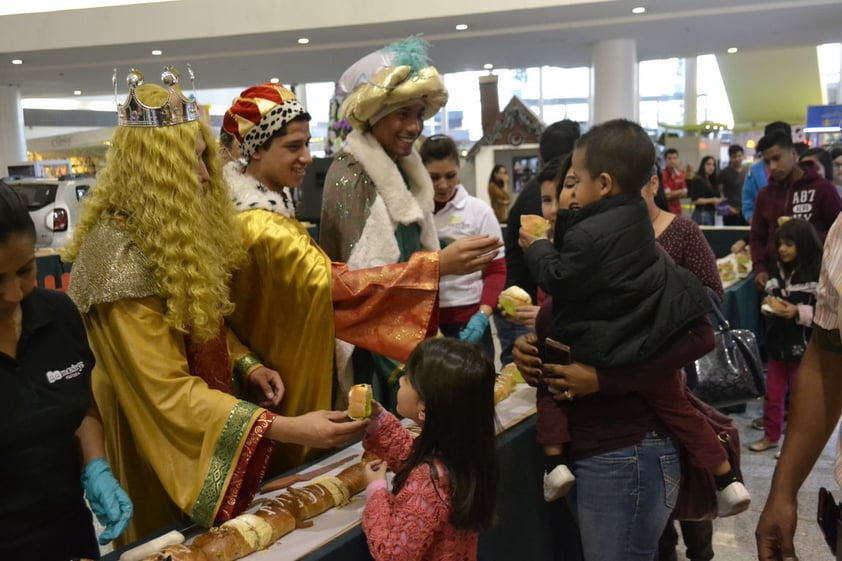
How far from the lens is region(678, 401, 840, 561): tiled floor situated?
316 cm

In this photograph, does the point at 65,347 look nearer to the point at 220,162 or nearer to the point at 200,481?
A: the point at 200,481

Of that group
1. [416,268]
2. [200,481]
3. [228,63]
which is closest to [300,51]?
[228,63]

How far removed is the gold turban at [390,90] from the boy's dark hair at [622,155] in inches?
32.3

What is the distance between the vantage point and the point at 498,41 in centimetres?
1009

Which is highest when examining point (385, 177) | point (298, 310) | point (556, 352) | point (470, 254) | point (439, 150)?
point (439, 150)

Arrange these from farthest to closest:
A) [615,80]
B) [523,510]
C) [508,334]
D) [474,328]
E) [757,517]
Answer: [615,80] < [508,334] < [757,517] < [474,328] < [523,510]

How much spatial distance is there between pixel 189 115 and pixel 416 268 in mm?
759

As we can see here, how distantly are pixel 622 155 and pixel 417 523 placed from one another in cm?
96

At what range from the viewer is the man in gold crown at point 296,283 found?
6.81 ft

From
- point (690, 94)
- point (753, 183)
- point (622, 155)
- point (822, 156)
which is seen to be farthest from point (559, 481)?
point (690, 94)

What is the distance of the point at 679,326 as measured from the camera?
1.79m

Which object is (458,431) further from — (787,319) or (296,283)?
(787,319)

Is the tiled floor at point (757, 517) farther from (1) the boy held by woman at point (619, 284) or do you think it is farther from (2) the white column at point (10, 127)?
(2) the white column at point (10, 127)

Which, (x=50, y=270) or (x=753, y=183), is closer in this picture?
(x=50, y=270)
